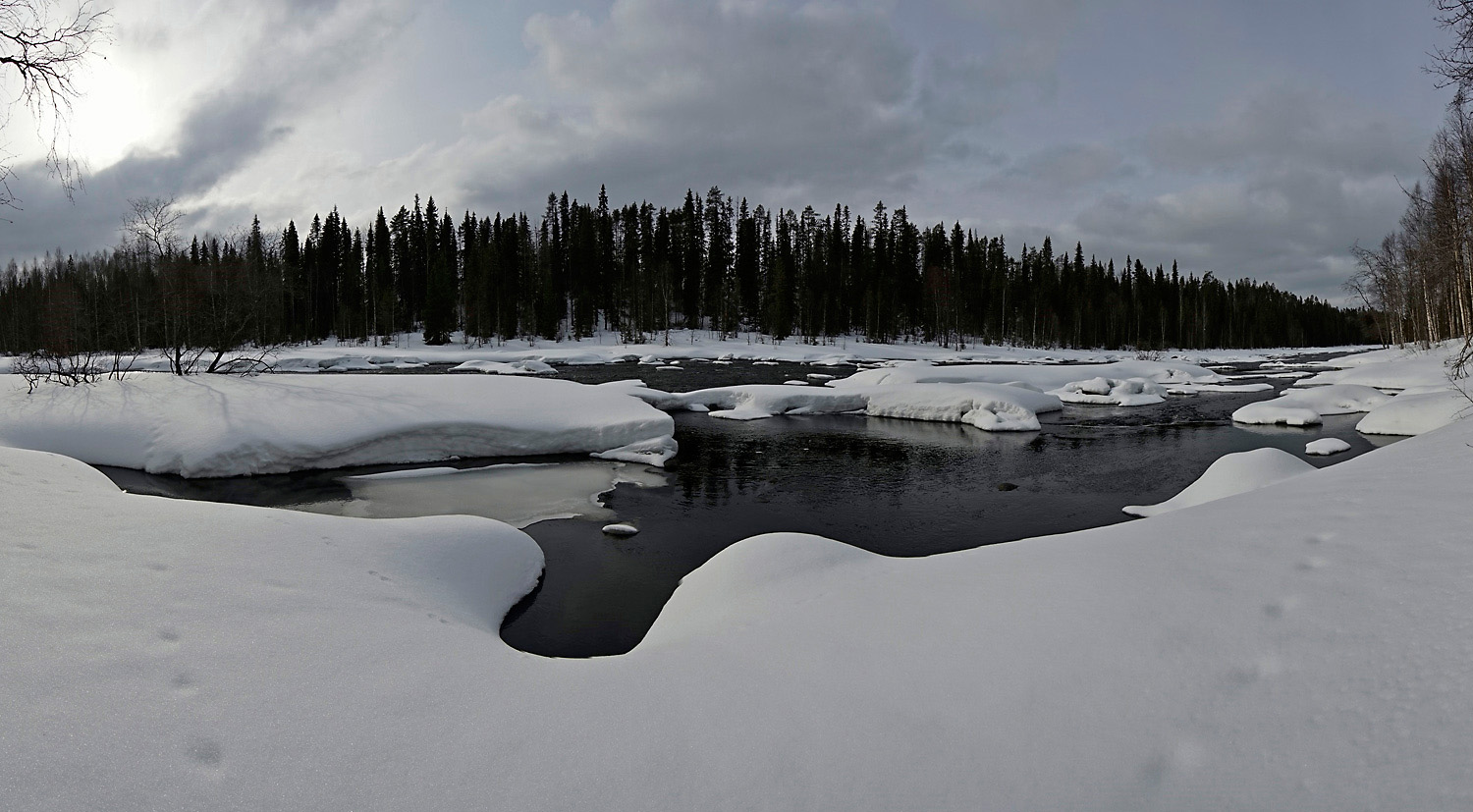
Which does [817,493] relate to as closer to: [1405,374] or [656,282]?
[1405,374]

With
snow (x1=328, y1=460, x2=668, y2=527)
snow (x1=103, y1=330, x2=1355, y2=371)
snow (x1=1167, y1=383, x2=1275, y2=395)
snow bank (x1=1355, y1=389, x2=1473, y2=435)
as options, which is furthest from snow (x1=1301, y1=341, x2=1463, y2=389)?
snow (x1=328, y1=460, x2=668, y2=527)

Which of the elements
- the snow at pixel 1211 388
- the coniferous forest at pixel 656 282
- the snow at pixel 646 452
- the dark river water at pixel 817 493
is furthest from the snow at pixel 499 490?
the coniferous forest at pixel 656 282

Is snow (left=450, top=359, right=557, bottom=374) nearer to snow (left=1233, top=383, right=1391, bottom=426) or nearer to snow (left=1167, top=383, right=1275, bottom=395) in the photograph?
snow (left=1167, top=383, right=1275, bottom=395)

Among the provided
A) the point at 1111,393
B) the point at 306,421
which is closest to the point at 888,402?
the point at 1111,393

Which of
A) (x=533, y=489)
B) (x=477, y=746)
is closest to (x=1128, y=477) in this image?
(x=533, y=489)

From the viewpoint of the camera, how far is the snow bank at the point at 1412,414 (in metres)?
13.1

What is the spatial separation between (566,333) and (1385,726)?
207 ft

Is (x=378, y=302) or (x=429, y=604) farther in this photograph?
(x=378, y=302)

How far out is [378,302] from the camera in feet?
197

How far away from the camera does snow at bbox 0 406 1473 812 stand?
2.13 meters

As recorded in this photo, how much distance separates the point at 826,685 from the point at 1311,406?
2127 centimetres

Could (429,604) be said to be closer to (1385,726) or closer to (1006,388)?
(1385,726)

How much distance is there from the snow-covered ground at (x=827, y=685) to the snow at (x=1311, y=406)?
50.4 ft

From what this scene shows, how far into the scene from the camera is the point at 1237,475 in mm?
8023
